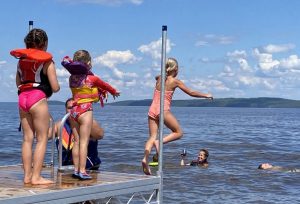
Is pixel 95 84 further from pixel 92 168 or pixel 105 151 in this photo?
pixel 105 151

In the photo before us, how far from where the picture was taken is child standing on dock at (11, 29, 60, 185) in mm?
6965

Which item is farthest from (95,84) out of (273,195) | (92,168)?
(273,195)

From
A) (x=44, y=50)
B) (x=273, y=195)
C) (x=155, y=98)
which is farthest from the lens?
(x=273, y=195)

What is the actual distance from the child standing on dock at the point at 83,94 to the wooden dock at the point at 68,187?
364mm

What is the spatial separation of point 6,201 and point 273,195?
12432 millimetres

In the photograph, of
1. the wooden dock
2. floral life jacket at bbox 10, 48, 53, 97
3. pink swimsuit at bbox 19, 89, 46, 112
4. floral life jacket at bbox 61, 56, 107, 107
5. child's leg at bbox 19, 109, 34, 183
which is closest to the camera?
the wooden dock

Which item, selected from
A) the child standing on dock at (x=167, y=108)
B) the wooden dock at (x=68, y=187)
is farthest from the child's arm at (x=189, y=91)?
the wooden dock at (x=68, y=187)

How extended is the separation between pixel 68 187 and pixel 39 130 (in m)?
0.73

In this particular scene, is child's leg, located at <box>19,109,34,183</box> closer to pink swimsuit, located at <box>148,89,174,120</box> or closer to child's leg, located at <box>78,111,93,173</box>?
child's leg, located at <box>78,111,93,173</box>

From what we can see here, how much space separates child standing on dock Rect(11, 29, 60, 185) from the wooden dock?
1.24 ft

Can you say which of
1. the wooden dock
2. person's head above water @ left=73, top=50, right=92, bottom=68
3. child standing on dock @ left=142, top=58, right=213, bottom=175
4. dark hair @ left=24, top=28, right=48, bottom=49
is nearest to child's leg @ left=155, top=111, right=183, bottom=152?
child standing on dock @ left=142, top=58, right=213, bottom=175

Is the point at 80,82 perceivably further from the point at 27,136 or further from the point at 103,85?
the point at 27,136

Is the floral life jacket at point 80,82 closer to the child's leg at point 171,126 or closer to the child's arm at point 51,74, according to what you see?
the child's arm at point 51,74

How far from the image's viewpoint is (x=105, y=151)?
30.7 m
